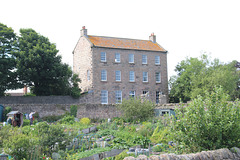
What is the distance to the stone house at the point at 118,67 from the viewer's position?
34.9 m

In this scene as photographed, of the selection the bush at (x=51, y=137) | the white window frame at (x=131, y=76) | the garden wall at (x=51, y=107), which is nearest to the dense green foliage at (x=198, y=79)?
the white window frame at (x=131, y=76)

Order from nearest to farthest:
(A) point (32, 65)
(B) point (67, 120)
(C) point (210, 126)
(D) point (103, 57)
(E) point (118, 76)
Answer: (C) point (210, 126) → (B) point (67, 120) → (A) point (32, 65) → (D) point (103, 57) → (E) point (118, 76)

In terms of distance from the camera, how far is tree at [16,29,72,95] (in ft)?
95.4

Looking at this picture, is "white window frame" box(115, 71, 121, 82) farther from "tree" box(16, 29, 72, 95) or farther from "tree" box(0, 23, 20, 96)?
"tree" box(0, 23, 20, 96)

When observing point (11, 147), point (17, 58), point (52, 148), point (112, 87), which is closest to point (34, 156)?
point (11, 147)

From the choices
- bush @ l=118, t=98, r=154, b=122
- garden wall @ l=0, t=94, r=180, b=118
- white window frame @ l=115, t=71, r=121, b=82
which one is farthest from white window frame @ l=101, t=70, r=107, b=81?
bush @ l=118, t=98, r=154, b=122

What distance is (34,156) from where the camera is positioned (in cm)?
906

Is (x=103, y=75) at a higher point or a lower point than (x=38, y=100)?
higher

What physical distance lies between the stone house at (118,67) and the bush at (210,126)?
25604mm

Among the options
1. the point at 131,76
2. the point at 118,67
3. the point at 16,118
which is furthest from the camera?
the point at 131,76

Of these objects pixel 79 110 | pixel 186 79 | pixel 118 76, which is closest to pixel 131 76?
pixel 118 76

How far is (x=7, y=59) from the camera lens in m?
28.7

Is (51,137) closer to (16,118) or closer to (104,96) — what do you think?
(16,118)

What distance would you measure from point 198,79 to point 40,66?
20691 millimetres
